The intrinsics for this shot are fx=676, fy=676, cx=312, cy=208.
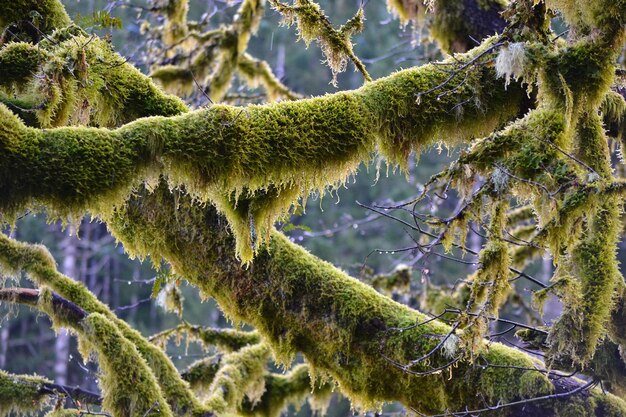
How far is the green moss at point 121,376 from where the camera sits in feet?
13.4

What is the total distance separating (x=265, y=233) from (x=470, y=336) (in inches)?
44.7

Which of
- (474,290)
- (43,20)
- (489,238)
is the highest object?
(43,20)

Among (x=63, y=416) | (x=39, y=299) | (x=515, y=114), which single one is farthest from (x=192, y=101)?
(x=515, y=114)

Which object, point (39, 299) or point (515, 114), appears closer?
point (515, 114)

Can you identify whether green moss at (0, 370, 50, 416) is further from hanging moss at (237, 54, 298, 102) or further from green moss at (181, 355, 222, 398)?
hanging moss at (237, 54, 298, 102)

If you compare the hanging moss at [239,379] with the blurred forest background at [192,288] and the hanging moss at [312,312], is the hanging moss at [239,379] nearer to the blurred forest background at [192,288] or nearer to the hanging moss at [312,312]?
the hanging moss at [312,312]

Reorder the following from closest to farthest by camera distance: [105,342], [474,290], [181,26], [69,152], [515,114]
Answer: [69,152], [474,290], [515,114], [105,342], [181,26]

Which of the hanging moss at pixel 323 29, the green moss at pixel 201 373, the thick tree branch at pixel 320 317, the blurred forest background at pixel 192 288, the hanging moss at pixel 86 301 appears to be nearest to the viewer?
the hanging moss at pixel 323 29

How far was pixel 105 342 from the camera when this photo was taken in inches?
165

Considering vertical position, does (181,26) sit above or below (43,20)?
above

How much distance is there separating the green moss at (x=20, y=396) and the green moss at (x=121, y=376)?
827 mm

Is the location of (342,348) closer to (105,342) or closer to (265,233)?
(265,233)

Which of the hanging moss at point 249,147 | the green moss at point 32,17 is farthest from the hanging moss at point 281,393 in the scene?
the green moss at point 32,17

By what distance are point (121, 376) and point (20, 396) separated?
1055 mm
